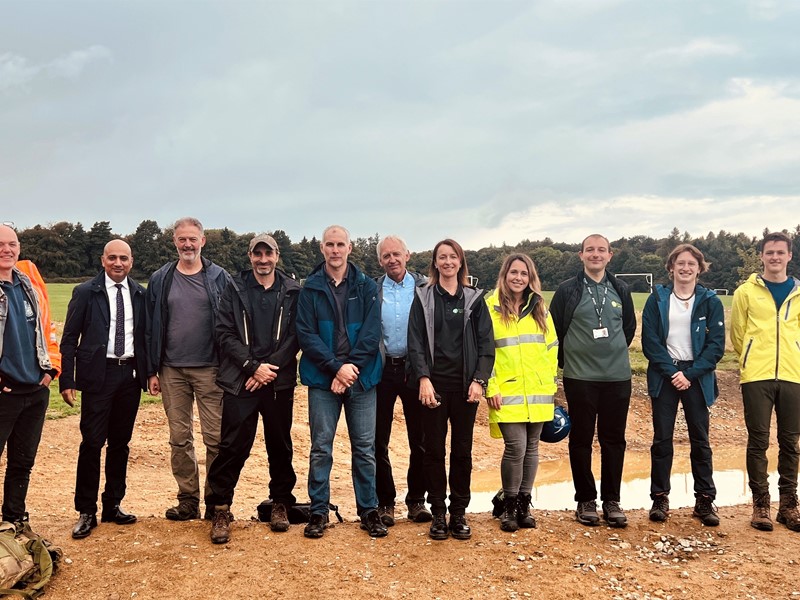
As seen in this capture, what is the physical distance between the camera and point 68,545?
557cm

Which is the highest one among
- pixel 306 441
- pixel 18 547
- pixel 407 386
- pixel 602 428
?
pixel 407 386

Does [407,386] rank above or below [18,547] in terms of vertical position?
above

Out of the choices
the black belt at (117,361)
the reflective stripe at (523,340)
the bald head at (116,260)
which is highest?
the bald head at (116,260)

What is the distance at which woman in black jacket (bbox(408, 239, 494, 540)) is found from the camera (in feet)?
18.6

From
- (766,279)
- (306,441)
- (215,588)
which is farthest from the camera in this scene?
(306,441)

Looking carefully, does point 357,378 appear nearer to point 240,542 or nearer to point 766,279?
point 240,542

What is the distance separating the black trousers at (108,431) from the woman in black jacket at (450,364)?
8.64ft

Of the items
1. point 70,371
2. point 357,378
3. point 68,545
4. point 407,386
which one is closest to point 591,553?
point 407,386

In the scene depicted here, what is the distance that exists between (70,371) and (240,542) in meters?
2.19

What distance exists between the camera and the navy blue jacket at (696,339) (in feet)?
20.2

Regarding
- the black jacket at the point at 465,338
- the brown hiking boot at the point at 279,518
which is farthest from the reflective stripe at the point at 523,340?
the brown hiking boot at the point at 279,518

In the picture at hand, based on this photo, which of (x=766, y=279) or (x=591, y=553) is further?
(x=766, y=279)

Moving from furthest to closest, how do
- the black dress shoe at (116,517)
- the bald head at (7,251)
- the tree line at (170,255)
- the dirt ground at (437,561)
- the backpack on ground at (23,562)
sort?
the tree line at (170,255), the black dress shoe at (116,517), the bald head at (7,251), the dirt ground at (437,561), the backpack on ground at (23,562)

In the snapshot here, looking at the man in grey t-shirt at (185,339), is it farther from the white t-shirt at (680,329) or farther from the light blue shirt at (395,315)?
the white t-shirt at (680,329)
